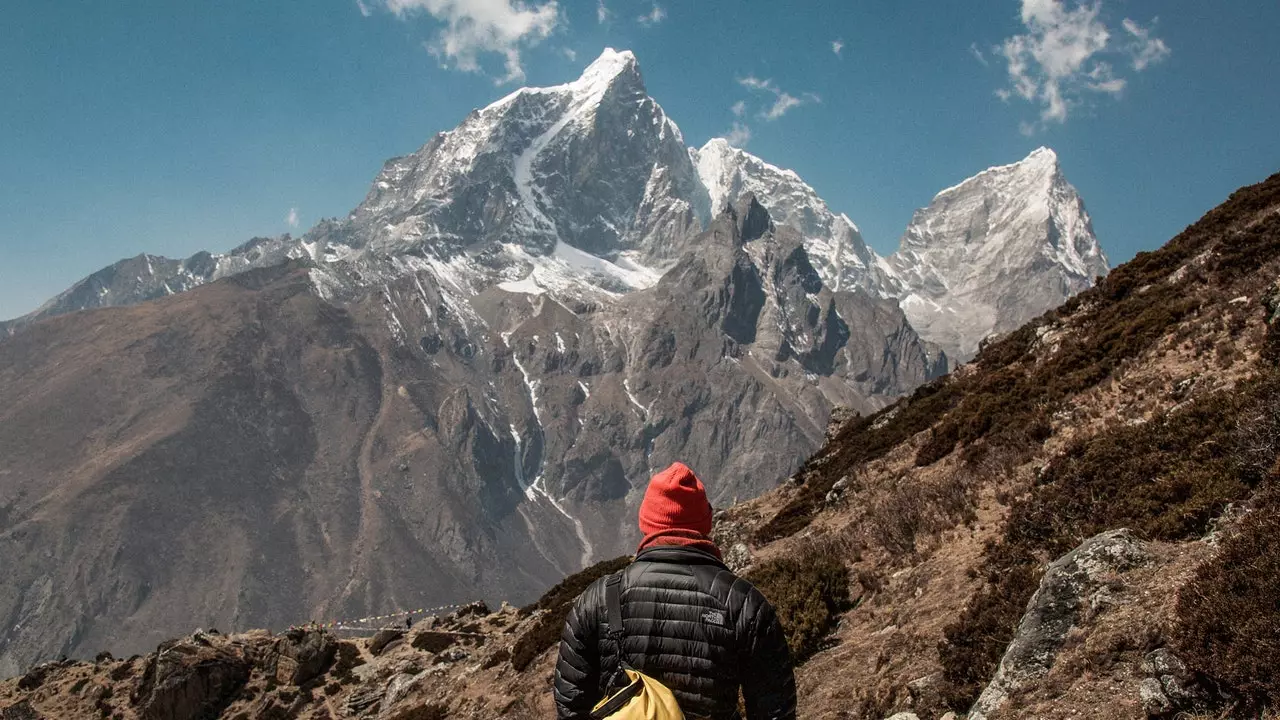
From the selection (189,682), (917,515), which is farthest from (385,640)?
(917,515)

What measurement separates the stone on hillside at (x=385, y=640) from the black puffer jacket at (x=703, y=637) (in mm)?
36883

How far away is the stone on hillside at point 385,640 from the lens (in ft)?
126

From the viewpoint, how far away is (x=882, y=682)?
10.7 metres

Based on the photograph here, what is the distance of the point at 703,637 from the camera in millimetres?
5852

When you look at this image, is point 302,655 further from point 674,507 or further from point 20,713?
point 674,507

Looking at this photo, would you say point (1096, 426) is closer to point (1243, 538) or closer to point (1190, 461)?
point (1190, 461)

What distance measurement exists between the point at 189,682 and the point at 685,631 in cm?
3989

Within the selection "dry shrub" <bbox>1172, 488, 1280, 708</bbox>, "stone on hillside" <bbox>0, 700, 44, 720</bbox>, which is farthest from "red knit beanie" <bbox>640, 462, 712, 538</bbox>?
"stone on hillside" <bbox>0, 700, 44, 720</bbox>

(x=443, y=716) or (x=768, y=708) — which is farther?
(x=443, y=716)

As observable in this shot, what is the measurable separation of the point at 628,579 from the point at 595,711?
1.07m

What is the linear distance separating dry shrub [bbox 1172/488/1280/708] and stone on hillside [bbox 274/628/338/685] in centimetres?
3781

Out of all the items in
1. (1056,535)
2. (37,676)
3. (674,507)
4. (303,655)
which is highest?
(37,676)

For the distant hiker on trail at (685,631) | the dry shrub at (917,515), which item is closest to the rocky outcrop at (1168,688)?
the distant hiker on trail at (685,631)

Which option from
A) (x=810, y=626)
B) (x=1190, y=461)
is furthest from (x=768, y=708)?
(x=1190, y=461)
